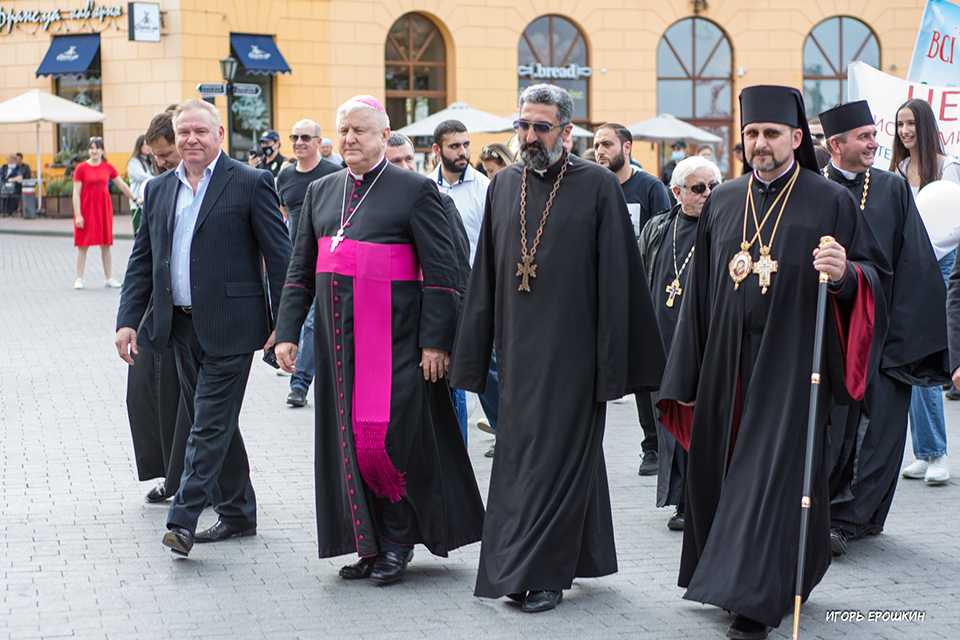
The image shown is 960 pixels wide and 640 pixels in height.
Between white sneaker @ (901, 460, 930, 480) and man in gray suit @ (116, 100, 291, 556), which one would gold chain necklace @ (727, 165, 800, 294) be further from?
white sneaker @ (901, 460, 930, 480)

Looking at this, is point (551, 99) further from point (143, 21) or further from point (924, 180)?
point (143, 21)

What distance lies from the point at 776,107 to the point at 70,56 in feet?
90.7

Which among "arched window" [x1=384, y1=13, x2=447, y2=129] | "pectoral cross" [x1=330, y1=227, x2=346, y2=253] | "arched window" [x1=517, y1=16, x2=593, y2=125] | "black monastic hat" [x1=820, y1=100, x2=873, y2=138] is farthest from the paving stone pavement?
"arched window" [x1=517, y1=16, x2=593, y2=125]

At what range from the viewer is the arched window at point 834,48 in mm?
32812

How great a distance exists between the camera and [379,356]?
16.5ft

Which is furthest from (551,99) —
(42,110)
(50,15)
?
(50,15)

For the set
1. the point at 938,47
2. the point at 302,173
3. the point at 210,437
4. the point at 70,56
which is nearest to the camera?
the point at 210,437

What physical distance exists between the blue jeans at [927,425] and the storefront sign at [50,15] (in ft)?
84.0

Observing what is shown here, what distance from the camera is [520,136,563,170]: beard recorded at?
4.72 m

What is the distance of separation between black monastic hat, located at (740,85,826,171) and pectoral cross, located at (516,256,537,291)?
961 millimetres

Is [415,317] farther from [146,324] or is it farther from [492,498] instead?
[146,324]

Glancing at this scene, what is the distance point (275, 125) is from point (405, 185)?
25345mm

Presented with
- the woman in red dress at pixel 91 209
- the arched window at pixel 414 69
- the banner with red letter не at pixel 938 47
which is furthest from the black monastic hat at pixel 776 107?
the arched window at pixel 414 69

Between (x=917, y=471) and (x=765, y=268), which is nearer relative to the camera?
(x=765, y=268)
